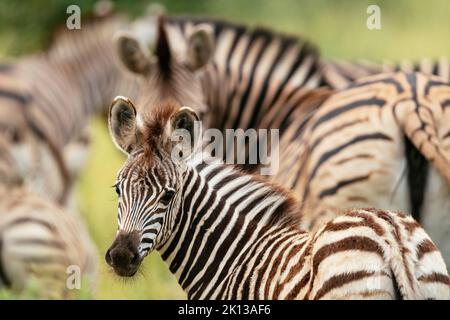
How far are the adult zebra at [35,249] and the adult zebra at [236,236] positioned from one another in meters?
3.18

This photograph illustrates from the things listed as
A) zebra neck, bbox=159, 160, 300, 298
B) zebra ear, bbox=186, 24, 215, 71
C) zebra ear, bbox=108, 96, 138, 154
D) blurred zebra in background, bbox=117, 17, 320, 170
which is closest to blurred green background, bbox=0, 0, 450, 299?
blurred zebra in background, bbox=117, 17, 320, 170

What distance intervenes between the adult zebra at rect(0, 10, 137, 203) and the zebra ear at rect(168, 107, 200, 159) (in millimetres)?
4962

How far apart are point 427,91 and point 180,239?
7.38 ft

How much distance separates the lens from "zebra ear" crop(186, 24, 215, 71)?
28.6 ft

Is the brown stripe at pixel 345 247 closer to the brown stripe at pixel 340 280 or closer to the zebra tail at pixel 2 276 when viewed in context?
the brown stripe at pixel 340 280

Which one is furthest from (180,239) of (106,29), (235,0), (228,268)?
(235,0)

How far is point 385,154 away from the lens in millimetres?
6746

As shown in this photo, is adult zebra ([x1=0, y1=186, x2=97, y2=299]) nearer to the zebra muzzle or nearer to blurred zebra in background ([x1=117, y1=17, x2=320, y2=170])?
blurred zebra in background ([x1=117, y1=17, x2=320, y2=170])

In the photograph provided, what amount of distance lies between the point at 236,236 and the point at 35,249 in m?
3.88

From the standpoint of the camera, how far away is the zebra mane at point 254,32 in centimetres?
934

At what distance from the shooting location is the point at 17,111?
38.4ft

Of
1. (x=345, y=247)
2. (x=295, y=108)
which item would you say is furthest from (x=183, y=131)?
(x=295, y=108)

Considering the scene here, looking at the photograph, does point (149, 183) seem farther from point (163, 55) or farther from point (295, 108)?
point (163, 55)

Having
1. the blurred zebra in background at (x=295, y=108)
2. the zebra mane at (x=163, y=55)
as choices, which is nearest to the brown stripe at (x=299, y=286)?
the blurred zebra in background at (x=295, y=108)
